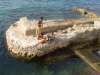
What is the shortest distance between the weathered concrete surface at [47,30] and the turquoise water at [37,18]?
1.08 m

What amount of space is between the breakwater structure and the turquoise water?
2.77 feet

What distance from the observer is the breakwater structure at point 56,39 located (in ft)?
67.4

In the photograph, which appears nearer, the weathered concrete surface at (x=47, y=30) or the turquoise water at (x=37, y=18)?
the turquoise water at (x=37, y=18)

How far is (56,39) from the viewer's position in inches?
839

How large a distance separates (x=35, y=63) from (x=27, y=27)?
4.40 meters

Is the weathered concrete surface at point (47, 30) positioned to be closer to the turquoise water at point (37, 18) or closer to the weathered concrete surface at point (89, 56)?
the turquoise water at point (37, 18)

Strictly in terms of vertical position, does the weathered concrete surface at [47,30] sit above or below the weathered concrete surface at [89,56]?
above

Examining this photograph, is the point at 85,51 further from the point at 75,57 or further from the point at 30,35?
the point at 30,35

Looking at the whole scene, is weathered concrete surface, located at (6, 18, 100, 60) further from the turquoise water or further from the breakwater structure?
the turquoise water

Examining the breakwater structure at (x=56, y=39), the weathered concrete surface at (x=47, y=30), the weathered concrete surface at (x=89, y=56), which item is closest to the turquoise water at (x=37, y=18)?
the weathered concrete surface at (x=89, y=56)

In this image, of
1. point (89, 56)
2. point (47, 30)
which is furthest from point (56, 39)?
point (89, 56)

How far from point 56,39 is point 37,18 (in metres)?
12.4

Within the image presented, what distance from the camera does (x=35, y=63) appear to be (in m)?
20.8

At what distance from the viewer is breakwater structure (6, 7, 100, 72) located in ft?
67.4
